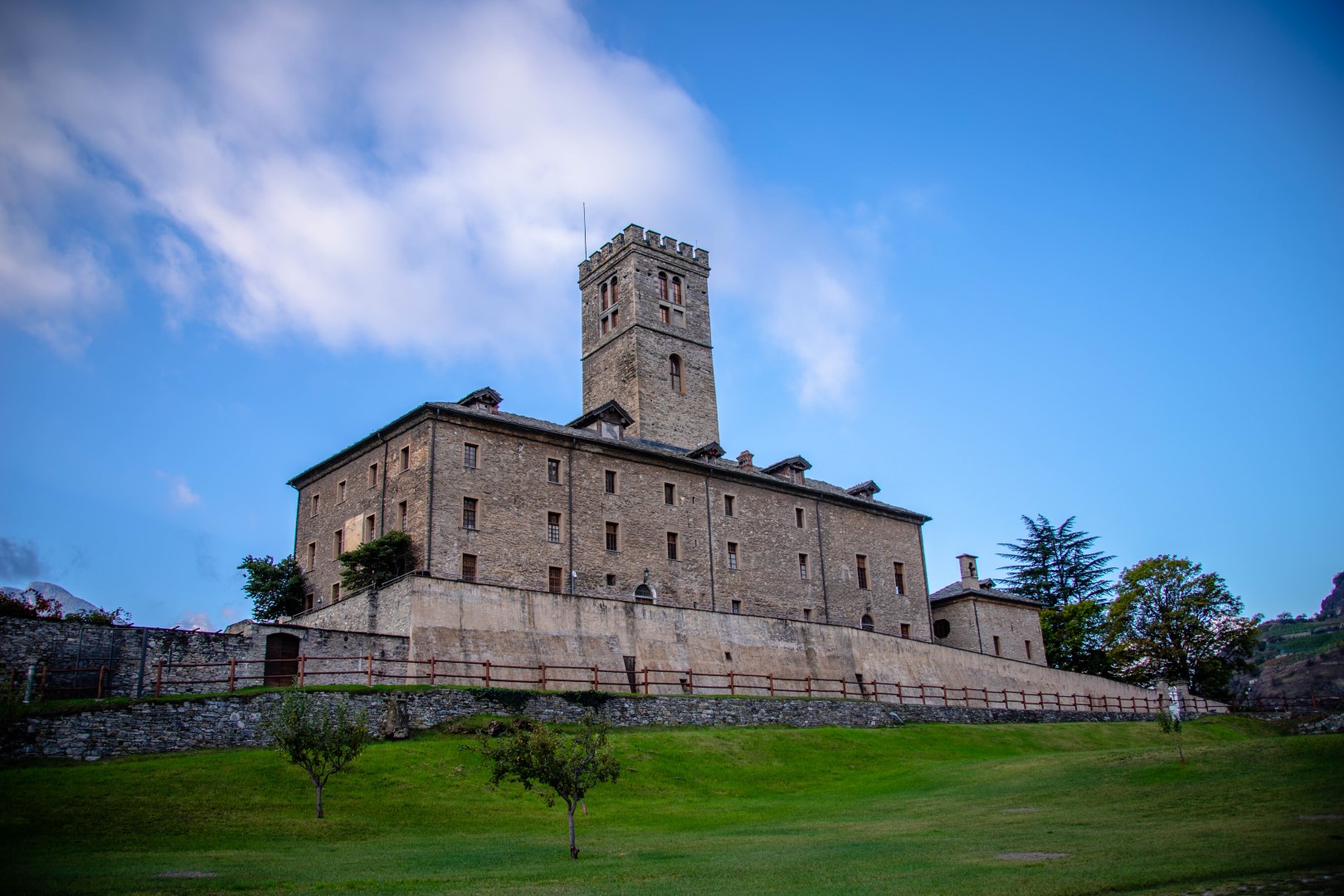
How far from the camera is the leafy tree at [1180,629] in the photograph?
55.6 m

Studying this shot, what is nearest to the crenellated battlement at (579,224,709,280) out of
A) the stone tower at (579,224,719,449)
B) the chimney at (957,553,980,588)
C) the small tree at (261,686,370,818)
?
the stone tower at (579,224,719,449)

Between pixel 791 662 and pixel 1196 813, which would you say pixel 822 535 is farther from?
pixel 1196 813

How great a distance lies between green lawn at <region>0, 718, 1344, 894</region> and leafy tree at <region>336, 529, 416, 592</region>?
1184 cm

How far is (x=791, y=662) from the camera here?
138 ft

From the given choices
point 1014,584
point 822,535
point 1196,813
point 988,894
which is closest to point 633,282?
point 822,535

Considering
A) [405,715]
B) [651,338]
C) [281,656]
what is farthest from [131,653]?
[651,338]

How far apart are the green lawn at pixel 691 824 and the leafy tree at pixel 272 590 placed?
18.7m

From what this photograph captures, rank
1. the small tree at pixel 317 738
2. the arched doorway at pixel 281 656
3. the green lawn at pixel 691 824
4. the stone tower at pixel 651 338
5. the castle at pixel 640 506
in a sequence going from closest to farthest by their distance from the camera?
the green lawn at pixel 691 824 < the small tree at pixel 317 738 < the arched doorway at pixel 281 656 < the castle at pixel 640 506 < the stone tower at pixel 651 338

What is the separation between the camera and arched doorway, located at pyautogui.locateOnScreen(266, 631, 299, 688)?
1182 inches

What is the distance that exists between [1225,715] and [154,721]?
43.4 metres

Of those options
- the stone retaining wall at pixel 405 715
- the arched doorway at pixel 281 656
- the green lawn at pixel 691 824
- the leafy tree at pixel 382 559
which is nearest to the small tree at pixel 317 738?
the green lawn at pixel 691 824

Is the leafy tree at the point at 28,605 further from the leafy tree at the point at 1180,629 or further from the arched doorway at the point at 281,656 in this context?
the leafy tree at the point at 1180,629

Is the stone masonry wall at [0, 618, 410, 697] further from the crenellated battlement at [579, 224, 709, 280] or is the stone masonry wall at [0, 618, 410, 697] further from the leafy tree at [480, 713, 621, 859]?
the crenellated battlement at [579, 224, 709, 280]

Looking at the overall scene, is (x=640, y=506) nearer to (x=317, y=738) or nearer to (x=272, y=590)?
(x=272, y=590)
